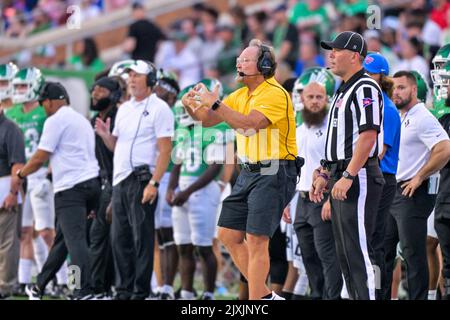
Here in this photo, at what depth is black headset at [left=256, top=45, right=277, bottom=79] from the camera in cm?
981

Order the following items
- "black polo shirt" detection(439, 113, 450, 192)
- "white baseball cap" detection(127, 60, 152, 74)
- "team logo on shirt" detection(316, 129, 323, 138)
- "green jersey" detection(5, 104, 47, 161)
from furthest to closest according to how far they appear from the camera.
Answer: "green jersey" detection(5, 104, 47, 161) → "white baseball cap" detection(127, 60, 152, 74) → "team logo on shirt" detection(316, 129, 323, 138) → "black polo shirt" detection(439, 113, 450, 192)

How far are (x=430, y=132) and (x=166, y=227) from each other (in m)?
4.03

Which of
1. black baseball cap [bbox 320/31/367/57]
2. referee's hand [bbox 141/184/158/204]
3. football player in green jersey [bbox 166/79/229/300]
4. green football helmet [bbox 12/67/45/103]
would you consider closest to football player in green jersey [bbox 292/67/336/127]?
football player in green jersey [bbox 166/79/229/300]

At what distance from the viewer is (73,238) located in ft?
38.1

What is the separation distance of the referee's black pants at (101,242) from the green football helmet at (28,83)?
151 cm

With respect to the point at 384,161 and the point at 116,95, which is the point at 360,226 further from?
the point at 116,95

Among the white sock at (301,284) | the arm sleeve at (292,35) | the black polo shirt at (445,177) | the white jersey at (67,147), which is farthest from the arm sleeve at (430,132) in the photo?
the arm sleeve at (292,35)

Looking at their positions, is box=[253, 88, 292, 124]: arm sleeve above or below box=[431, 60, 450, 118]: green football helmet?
below

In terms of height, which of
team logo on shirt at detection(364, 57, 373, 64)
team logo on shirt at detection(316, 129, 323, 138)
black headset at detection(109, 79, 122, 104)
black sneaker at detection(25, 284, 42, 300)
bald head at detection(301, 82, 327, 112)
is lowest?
black sneaker at detection(25, 284, 42, 300)

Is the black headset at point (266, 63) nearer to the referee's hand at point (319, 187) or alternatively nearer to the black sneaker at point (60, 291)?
the referee's hand at point (319, 187)

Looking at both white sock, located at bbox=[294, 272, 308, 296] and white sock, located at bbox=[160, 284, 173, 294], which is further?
white sock, located at bbox=[160, 284, 173, 294]

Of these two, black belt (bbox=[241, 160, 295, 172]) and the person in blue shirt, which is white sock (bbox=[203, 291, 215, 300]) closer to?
the person in blue shirt

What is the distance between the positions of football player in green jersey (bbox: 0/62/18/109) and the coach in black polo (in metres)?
5.20

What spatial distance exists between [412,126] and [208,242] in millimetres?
3054
